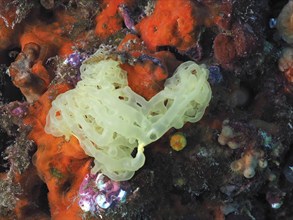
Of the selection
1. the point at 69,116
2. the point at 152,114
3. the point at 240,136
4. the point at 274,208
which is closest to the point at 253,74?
the point at 240,136

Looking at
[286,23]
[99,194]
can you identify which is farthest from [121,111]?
[286,23]

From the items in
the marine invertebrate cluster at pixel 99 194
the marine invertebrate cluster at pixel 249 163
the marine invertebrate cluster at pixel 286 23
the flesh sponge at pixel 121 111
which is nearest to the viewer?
the flesh sponge at pixel 121 111

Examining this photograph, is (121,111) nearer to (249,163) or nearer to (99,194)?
(99,194)

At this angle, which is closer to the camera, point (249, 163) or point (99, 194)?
point (99, 194)

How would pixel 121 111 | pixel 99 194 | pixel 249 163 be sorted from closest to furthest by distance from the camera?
pixel 121 111 < pixel 99 194 < pixel 249 163

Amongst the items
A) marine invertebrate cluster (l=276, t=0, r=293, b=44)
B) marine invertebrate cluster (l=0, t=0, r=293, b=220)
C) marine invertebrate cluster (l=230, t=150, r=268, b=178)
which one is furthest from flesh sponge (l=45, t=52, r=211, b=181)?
marine invertebrate cluster (l=276, t=0, r=293, b=44)

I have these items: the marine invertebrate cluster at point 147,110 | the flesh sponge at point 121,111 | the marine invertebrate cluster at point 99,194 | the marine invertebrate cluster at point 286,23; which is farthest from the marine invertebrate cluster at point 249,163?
the marine invertebrate cluster at point 286,23

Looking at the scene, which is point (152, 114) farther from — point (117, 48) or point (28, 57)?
point (28, 57)

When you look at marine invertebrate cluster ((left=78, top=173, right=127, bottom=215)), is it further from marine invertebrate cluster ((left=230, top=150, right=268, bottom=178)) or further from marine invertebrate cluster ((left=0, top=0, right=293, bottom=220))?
marine invertebrate cluster ((left=230, top=150, right=268, bottom=178))

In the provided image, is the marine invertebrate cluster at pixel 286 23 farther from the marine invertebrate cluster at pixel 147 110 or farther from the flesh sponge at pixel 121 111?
the flesh sponge at pixel 121 111
